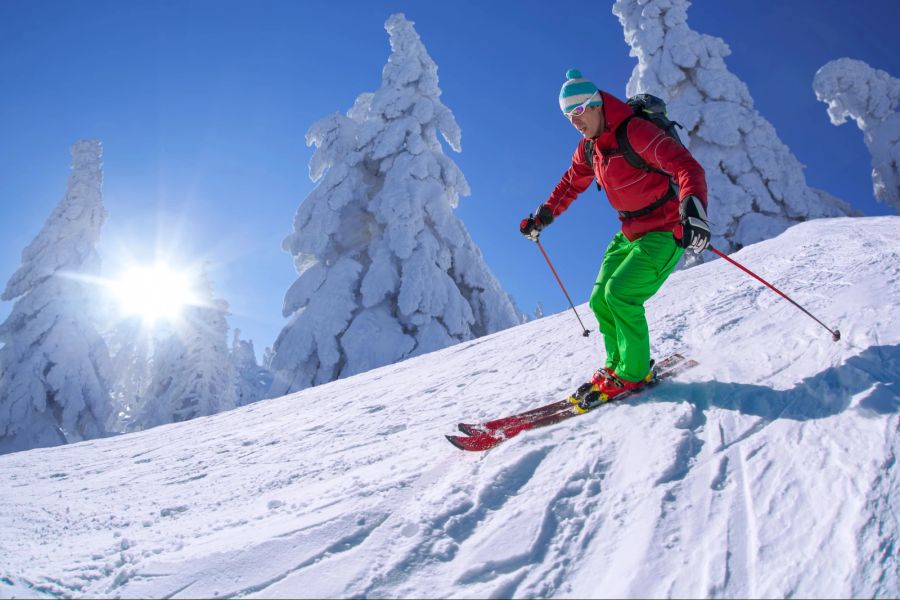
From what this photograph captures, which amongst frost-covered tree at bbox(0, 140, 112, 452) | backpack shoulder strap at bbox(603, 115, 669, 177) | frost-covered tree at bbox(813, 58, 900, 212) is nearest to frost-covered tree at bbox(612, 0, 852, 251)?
frost-covered tree at bbox(813, 58, 900, 212)

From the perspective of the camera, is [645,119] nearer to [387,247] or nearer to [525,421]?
[525,421]

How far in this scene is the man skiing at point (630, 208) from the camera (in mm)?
2945

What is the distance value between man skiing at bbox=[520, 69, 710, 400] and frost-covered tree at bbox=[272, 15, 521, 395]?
42.4 ft

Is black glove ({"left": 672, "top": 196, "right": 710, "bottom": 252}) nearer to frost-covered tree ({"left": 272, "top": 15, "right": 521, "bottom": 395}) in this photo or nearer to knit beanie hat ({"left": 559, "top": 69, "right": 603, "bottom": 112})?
knit beanie hat ({"left": 559, "top": 69, "right": 603, "bottom": 112})

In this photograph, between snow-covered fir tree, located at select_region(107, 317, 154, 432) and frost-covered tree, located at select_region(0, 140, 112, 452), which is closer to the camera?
frost-covered tree, located at select_region(0, 140, 112, 452)

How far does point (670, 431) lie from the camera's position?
2270 millimetres

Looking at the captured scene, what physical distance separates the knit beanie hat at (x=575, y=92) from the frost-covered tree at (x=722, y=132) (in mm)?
16556

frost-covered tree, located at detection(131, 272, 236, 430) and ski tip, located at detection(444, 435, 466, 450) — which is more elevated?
frost-covered tree, located at detection(131, 272, 236, 430)

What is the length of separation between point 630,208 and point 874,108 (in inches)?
998

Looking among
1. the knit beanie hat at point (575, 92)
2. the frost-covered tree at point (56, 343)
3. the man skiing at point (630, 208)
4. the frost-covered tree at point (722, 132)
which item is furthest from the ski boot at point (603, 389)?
the frost-covered tree at point (56, 343)

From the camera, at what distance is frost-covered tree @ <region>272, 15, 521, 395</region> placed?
645 inches

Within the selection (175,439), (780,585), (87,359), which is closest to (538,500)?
(780,585)

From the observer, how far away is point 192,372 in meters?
23.6

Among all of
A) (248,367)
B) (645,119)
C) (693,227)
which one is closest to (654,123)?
(645,119)
